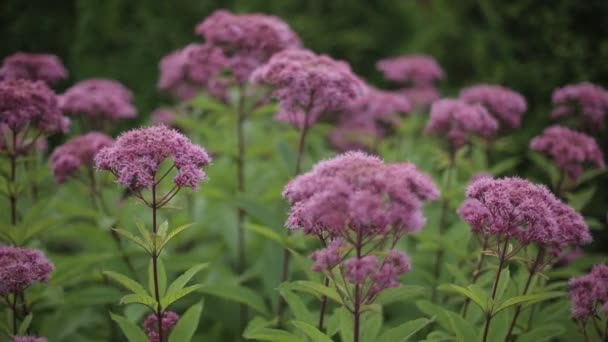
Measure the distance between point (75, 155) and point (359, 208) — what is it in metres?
2.55

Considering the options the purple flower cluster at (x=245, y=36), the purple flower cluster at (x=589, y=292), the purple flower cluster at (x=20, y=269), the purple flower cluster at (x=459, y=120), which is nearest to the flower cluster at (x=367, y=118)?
the purple flower cluster at (x=459, y=120)

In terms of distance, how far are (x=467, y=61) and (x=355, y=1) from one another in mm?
1754

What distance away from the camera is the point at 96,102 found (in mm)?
4574

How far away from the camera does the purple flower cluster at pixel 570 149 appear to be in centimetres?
399

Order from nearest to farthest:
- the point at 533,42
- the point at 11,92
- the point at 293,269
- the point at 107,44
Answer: the point at 11,92 → the point at 293,269 → the point at 533,42 → the point at 107,44

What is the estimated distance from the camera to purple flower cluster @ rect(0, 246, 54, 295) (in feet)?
8.90

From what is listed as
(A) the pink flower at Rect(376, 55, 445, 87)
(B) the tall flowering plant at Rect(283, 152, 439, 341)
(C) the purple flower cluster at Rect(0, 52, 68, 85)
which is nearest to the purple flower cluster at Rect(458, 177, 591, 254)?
(B) the tall flowering plant at Rect(283, 152, 439, 341)

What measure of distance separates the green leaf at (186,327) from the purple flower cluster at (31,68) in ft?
8.46

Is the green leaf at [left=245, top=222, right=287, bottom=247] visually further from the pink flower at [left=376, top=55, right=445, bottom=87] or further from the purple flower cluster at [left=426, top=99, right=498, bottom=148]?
the pink flower at [left=376, top=55, right=445, bottom=87]

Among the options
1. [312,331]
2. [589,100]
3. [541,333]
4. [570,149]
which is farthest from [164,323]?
[589,100]

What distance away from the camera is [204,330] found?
4.68 m

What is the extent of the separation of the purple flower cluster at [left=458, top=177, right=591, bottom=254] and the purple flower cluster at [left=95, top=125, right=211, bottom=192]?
1.43 meters

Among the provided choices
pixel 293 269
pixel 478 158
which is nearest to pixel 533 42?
pixel 478 158

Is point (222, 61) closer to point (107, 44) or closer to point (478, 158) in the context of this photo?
point (478, 158)
